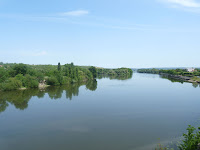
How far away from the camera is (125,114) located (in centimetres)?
2252

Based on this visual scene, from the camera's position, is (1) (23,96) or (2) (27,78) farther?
(2) (27,78)

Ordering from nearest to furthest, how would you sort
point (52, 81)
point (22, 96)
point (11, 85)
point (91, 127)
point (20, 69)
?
point (91, 127) < point (22, 96) < point (11, 85) < point (20, 69) < point (52, 81)

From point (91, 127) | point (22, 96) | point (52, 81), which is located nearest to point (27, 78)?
point (52, 81)

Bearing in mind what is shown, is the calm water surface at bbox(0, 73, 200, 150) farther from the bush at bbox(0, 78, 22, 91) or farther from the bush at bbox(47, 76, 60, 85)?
the bush at bbox(47, 76, 60, 85)

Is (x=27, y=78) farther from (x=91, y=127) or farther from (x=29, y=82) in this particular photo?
(x=91, y=127)

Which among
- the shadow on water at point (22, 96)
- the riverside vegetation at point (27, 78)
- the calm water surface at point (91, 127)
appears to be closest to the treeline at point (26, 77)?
the riverside vegetation at point (27, 78)

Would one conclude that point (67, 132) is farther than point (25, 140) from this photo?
Yes

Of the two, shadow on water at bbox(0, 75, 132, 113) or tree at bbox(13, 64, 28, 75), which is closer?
shadow on water at bbox(0, 75, 132, 113)

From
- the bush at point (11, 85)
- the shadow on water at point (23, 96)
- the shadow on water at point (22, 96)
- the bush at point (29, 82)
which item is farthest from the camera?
the bush at point (29, 82)

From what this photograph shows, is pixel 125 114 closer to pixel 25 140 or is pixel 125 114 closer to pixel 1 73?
pixel 25 140

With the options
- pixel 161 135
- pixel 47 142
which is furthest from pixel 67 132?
pixel 161 135

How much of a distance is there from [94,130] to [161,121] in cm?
845

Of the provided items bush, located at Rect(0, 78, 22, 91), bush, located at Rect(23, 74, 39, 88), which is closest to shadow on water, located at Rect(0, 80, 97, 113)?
bush, located at Rect(0, 78, 22, 91)

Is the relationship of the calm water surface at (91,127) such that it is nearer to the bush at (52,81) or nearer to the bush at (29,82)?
the bush at (29,82)
